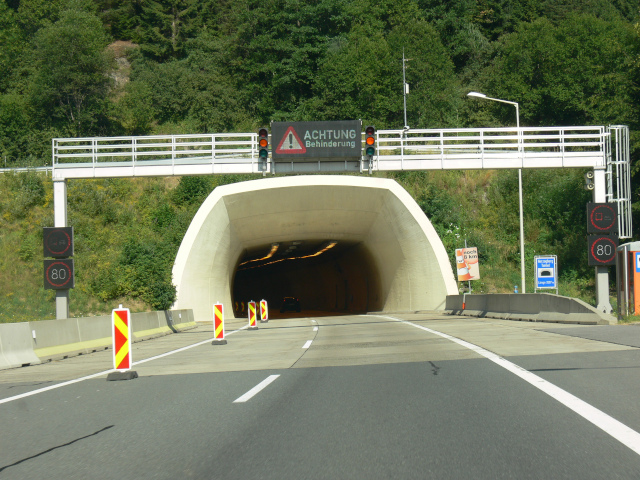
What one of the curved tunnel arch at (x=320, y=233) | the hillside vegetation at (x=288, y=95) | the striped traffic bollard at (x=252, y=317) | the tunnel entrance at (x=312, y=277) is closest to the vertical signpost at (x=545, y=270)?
the curved tunnel arch at (x=320, y=233)

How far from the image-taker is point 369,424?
6.75m

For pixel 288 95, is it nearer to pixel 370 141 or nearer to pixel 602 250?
pixel 370 141

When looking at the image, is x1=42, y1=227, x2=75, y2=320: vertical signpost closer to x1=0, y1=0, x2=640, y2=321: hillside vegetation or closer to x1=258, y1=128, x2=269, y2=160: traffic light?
x1=258, y1=128, x2=269, y2=160: traffic light

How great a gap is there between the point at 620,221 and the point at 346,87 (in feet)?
142

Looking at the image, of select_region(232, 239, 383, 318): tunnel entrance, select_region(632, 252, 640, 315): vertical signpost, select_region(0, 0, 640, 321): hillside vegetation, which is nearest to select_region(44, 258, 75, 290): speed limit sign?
select_region(0, 0, 640, 321): hillside vegetation

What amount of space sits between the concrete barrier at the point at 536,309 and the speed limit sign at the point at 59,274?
15.1 metres

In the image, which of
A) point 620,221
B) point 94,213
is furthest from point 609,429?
point 94,213

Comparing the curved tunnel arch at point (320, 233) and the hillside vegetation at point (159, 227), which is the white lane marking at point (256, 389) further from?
the hillside vegetation at point (159, 227)

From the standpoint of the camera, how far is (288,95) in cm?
7150

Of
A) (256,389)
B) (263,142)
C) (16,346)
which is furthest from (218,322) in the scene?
(263,142)

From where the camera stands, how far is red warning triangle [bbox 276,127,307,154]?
88.6ft

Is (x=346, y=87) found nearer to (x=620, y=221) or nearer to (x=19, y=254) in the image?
(x=19, y=254)

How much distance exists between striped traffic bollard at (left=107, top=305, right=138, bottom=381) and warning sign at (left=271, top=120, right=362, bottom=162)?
667 inches

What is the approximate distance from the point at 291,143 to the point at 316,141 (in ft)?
3.18
